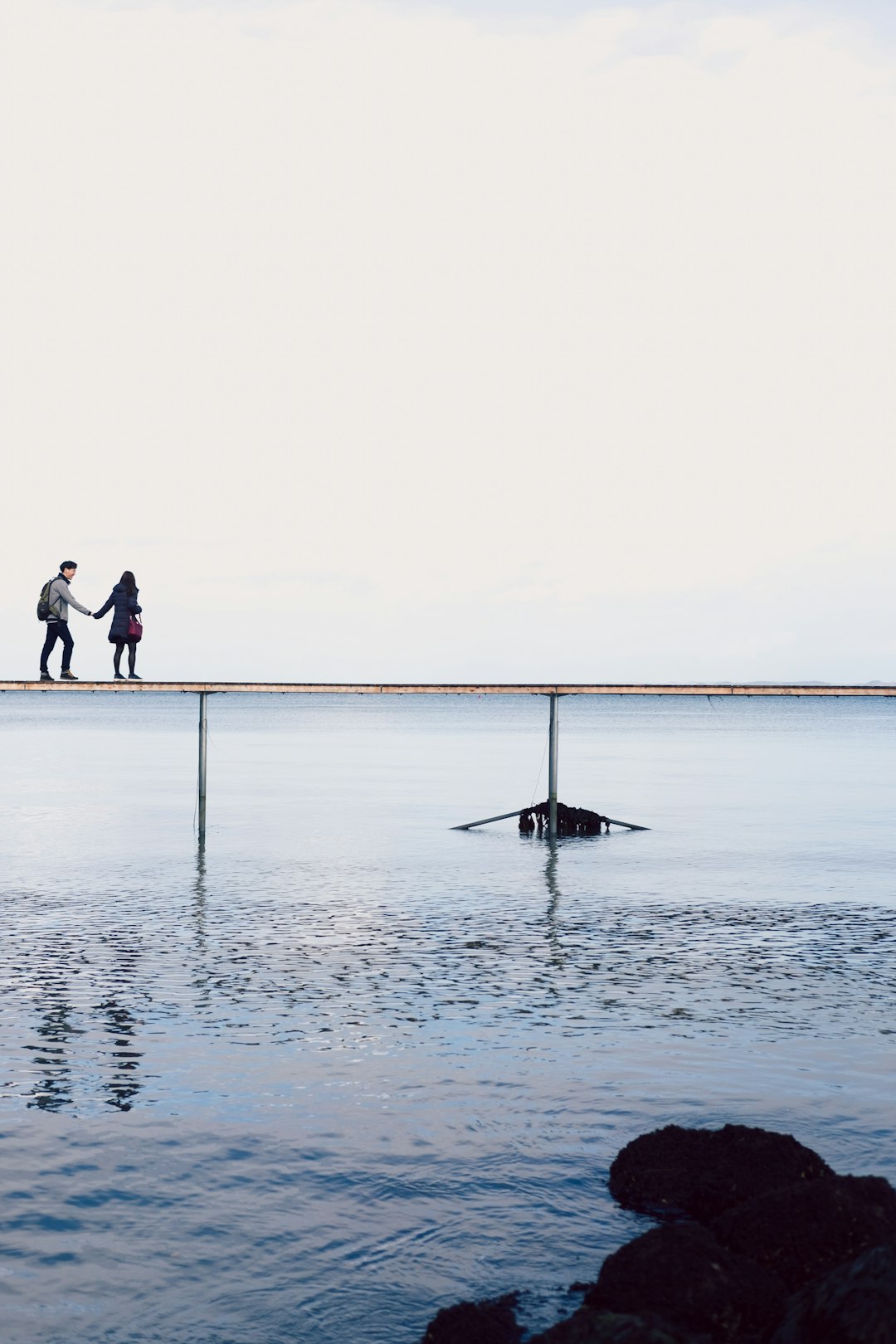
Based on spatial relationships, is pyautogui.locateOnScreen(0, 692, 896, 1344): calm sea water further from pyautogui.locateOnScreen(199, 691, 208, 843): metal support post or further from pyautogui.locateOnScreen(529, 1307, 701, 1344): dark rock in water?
pyautogui.locateOnScreen(529, 1307, 701, 1344): dark rock in water

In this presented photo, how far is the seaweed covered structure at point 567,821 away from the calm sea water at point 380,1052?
44.7 inches

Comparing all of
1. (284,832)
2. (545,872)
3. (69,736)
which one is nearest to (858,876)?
(545,872)

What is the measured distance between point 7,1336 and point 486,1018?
7.48 m

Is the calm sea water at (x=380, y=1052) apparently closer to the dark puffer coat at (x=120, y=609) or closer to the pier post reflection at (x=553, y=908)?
the pier post reflection at (x=553, y=908)

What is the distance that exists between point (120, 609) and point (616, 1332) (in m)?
20.6

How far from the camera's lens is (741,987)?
16.5 meters

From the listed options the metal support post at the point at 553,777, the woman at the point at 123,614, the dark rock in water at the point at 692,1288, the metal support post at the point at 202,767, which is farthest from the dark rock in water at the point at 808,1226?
the metal support post at the point at 202,767

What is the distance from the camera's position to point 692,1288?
7277mm

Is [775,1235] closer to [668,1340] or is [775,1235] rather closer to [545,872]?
[668,1340]

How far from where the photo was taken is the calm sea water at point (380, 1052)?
876 centimetres

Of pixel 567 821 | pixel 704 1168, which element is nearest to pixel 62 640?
pixel 567 821

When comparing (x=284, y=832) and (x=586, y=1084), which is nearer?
(x=586, y=1084)

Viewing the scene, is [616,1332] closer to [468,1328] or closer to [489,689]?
[468,1328]

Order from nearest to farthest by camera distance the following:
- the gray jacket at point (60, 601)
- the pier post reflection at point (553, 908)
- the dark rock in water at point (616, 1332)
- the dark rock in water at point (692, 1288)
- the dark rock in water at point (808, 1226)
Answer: the dark rock in water at point (616, 1332)
the dark rock in water at point (692, 1288)
the dark rock in water at point (808, 1226)
the pier post reflection at point (553, 908)
the gray jacket at point (60, 601)
